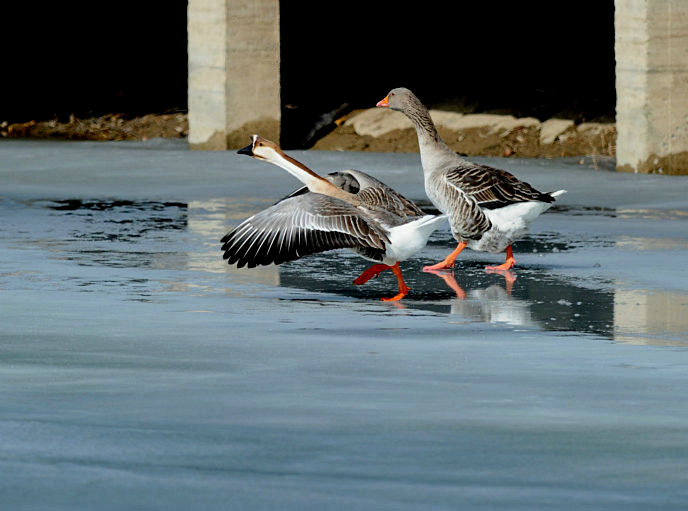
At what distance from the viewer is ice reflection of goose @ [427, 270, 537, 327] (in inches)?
356

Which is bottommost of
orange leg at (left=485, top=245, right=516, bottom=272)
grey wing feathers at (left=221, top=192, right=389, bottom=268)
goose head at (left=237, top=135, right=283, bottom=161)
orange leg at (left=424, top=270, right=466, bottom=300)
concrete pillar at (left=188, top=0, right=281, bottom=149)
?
orange leg at (left=424, top=270, right=466, bottom=300)

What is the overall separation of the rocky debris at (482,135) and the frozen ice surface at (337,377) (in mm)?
9829

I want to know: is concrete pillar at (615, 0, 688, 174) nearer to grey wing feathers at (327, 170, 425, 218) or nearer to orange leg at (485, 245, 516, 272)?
orange leg at (485, 245, 516, 272)

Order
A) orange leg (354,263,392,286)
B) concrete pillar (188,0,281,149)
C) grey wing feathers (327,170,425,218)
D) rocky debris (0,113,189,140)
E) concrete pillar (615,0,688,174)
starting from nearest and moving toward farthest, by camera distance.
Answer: grey wing feathers (327,170,425,218)
orange leg (354,263,392,286)
concrete pillar (615,0,688,174)
concrete pillar (188,0,281,149)
rocky debris (0,113,189,140)

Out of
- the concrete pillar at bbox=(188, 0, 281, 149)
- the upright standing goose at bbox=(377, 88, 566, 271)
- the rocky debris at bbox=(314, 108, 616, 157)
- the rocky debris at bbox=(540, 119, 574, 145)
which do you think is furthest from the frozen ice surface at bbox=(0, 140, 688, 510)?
the concrete pillar at bbox=(188, 0, 281, 149)

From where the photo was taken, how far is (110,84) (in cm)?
3130

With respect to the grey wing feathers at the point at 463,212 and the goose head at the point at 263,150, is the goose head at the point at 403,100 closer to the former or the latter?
the grey wing feathers at the point at 463,212

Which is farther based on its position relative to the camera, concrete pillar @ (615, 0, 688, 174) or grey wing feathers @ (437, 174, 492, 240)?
concrete pillar @ (615, 0, 688, 174)

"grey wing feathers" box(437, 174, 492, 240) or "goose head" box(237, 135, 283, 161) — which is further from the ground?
"goose head" box(237, 135, 283, 161)

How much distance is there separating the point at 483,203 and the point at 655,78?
30.8ft

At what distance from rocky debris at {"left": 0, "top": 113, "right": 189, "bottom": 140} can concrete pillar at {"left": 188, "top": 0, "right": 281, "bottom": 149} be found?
10.9 ft

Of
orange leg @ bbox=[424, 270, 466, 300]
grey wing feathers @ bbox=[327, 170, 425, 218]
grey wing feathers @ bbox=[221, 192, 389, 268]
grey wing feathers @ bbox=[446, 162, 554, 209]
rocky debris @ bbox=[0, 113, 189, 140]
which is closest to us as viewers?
grey wing feathers @ bbox=[221, 192, 389, 268]

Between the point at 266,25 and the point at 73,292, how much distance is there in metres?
14.9

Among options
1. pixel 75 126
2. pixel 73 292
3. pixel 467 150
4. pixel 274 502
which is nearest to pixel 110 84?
pixel 75 126
